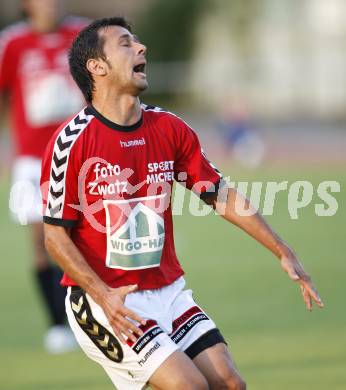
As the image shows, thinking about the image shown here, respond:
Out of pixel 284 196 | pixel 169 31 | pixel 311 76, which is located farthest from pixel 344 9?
pixel 284 196

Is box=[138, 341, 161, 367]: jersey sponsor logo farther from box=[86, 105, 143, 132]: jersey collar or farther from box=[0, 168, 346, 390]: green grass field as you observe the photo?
box=[0, 168, 346, 390]: green grass field

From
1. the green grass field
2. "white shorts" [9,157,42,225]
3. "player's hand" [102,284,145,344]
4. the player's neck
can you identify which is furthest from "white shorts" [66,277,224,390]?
"white shorts" [9,157,42,225]

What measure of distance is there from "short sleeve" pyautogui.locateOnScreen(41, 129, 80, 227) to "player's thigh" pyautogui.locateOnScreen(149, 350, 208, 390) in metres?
0.80

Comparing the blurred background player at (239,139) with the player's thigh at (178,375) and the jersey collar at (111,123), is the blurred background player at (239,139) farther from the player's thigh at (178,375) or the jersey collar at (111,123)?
the player's thigh at (178,375)

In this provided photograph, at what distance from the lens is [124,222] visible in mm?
4926

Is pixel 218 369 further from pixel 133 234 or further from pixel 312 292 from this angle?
pixel 133 234

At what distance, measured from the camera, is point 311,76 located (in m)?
36.8

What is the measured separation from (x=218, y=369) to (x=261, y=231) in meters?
0.73

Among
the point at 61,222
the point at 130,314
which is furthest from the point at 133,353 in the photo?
the point at 61,222

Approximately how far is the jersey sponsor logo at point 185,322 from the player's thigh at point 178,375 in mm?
208

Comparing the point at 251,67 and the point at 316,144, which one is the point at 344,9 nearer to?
the point at 251,67

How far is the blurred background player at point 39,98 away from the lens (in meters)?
8.13

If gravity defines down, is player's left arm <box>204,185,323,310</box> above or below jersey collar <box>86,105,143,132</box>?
below

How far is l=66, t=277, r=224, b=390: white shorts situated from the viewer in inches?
184
